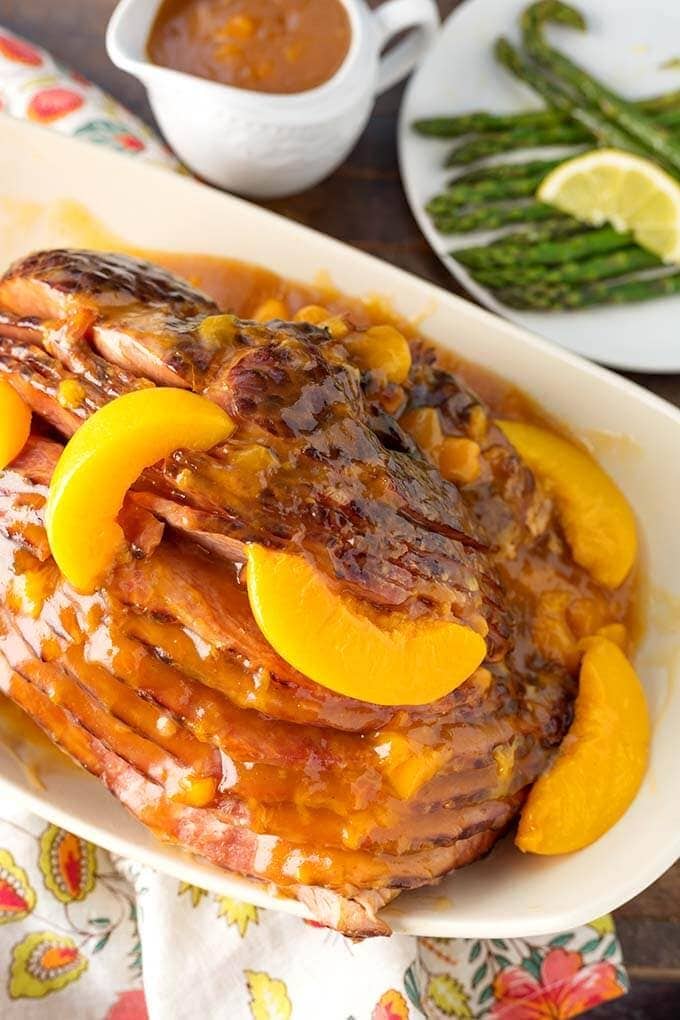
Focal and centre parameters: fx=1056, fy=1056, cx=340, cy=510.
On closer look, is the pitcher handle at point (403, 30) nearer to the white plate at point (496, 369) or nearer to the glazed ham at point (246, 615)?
the white plate at point (496, 369)

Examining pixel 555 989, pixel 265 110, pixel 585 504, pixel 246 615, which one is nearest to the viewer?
pixel 246 615


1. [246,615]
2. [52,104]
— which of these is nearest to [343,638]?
[246,615]

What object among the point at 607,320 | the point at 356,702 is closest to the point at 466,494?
the point at 356,702

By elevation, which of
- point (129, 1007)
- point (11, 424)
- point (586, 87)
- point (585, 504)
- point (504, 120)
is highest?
point (586, 87)

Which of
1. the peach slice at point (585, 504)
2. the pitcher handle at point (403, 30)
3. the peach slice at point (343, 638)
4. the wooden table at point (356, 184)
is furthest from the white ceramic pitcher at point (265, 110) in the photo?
the peach slice at point (343, 638)

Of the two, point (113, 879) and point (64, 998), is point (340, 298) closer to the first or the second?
point (113, 879)

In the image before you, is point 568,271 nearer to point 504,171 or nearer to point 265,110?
point 504,171
